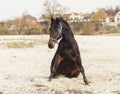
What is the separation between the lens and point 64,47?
1145 centimetres

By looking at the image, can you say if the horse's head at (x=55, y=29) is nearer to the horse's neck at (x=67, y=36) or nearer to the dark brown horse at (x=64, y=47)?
the dark brown horse at (x=64, y=47)

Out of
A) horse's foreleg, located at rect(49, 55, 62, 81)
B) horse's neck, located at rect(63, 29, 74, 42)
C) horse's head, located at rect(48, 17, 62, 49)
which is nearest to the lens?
horse's head, located at rect(48, 17, 62, 49)

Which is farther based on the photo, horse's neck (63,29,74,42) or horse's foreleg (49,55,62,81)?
horse's foreleg (49,55,62,81)

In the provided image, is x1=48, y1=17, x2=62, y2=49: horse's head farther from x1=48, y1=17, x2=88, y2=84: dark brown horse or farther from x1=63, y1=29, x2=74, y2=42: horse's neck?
x1=63, y1=29, x2=74, y2=42: horse's neck

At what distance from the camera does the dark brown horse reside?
1112 cm

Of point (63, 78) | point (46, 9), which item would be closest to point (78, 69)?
point (63, 78)

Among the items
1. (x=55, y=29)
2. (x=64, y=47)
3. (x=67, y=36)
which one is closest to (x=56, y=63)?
(x=64, y=47)

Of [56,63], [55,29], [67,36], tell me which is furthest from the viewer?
[56,63]

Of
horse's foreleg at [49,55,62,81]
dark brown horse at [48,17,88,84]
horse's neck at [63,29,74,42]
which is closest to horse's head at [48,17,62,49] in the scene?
dark brown horse at [48,17,88,84]

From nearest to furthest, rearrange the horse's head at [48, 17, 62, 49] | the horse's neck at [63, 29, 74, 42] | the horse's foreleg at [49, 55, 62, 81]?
the horse's head at [48, 17, 62, 49], the horse's neck at [63, 29, 74, 42], the horse's foreleg at [49, 55, 62, 81]

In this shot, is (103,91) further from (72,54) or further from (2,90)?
(2,90)

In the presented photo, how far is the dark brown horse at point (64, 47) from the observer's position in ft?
36.5

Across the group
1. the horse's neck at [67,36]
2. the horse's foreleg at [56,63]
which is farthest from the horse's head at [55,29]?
the horse's foreleg at [56,63]

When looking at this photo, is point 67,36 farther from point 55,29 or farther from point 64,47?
point 55,29
